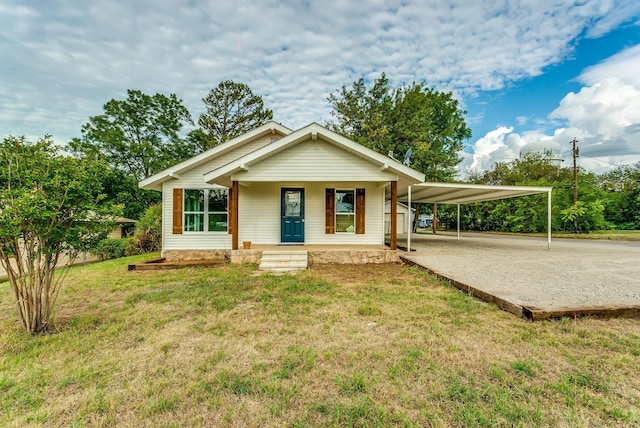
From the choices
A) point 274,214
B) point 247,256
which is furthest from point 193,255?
point 274,214

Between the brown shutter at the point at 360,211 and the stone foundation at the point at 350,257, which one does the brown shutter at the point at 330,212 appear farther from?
the stone foundation at the point at 350,257

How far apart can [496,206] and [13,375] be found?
28.5m

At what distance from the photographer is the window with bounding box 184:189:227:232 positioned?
9695mm

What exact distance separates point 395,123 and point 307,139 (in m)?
16.1

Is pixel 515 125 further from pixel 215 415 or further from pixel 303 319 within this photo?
pixel 215 415

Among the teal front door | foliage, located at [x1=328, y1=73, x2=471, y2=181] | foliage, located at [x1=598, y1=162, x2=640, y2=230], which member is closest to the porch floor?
the teal front door

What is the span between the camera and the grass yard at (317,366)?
1.90m

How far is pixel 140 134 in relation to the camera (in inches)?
903

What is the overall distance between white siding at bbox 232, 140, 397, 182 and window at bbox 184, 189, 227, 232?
2058mm

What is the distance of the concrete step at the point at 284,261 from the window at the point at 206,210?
2742mm

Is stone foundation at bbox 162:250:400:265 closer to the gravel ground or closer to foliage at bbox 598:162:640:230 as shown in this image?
the gravel ground

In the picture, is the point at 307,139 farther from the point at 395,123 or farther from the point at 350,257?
the point at 395,123

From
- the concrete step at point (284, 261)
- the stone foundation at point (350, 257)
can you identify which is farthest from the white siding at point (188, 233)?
the stone foundation at point (350, 257)

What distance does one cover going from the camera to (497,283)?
17.1 feet
